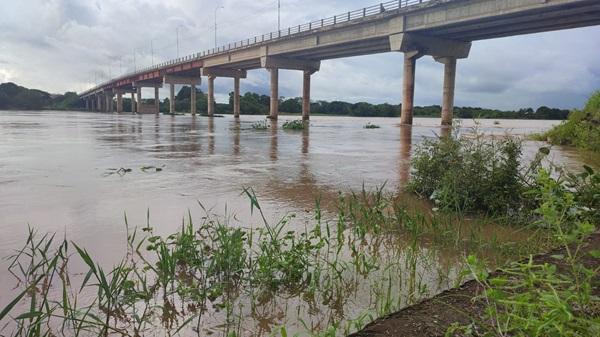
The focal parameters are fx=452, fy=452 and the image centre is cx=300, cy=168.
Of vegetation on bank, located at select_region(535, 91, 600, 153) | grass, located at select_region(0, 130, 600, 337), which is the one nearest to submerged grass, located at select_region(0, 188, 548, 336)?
grass, located at select_region(0, 130, 600, 337)

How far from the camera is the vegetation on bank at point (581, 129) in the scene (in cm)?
1694

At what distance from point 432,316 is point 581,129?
19.3 meters

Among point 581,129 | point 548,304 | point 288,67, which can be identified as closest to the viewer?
point 548,304

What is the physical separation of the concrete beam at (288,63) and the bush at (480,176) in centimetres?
5509

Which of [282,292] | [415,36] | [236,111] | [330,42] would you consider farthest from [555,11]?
[236,111]

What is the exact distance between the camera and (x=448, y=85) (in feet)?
154

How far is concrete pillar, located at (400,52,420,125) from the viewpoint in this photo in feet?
147

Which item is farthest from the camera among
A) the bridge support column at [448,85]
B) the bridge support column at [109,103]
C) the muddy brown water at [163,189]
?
the bridge support column at [109,103]

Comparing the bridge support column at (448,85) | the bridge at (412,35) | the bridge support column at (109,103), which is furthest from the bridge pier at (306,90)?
the bridge support column at (109,103)

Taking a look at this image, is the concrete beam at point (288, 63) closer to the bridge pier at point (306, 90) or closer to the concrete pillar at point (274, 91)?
the bridge pier at point (306, 90)

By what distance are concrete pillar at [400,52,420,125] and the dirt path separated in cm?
4366

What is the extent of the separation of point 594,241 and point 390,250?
75.2 inches

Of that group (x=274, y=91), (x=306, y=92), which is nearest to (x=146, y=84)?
(x=274, y=91)

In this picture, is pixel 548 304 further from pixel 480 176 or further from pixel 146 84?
pixel 146 84
